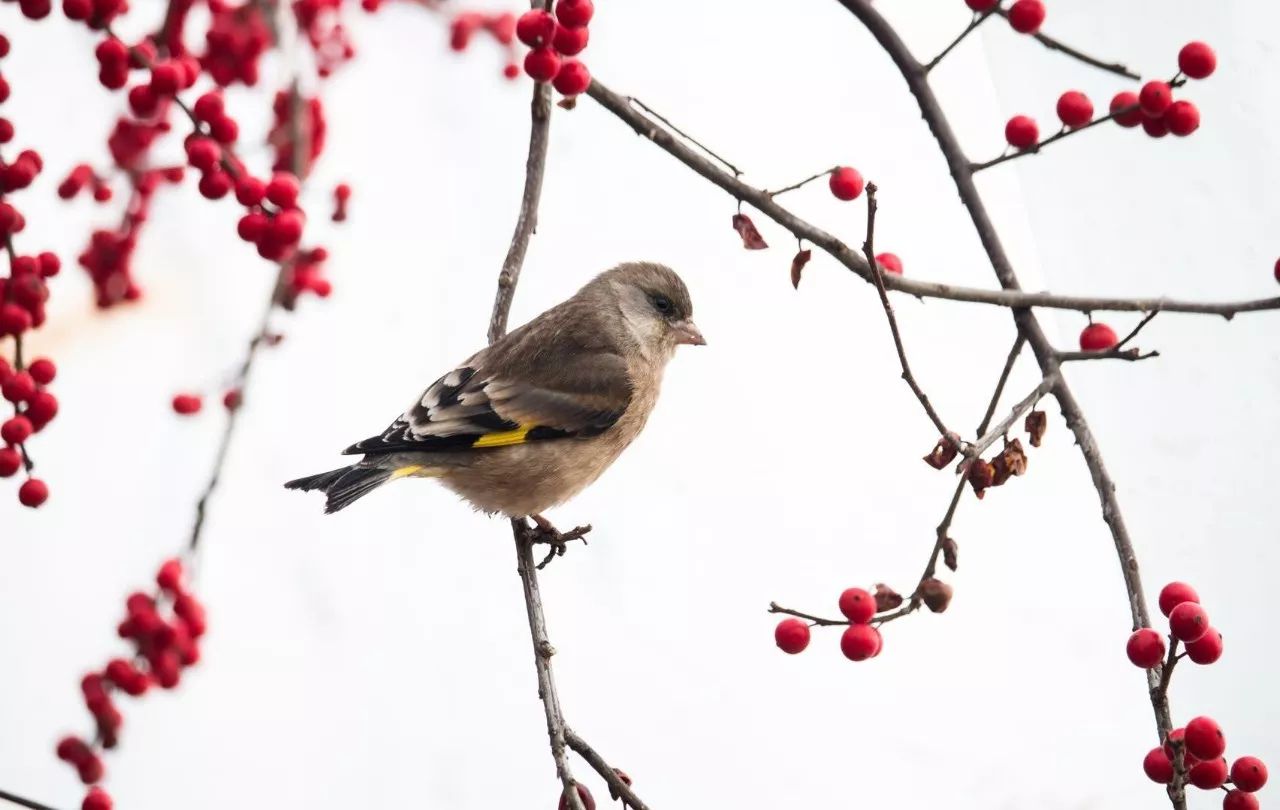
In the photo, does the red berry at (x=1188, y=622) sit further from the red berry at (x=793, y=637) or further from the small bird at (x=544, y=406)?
the small bird at (x=544, y=406)

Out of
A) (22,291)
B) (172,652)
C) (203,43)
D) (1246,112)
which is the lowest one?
(172,652)

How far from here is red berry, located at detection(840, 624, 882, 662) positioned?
86cm

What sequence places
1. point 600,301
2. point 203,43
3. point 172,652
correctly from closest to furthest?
point 172,652
point 203,43
point 600,301

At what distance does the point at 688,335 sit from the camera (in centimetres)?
160

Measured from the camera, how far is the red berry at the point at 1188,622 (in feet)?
2.54

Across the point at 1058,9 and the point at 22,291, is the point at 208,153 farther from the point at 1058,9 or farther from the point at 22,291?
the point at 1058,9

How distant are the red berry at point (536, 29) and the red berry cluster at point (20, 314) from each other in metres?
0.37

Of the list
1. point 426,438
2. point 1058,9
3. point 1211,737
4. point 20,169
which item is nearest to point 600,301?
point 426,438

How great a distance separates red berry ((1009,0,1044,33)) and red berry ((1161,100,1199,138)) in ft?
0.44

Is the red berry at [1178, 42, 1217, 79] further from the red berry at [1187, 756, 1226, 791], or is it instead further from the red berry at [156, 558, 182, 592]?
the red berry at [156, 558, 182, 592]

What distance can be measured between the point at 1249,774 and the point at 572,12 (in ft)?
2.48

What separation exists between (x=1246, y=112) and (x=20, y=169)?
1219 millimetres

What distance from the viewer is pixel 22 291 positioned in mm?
794

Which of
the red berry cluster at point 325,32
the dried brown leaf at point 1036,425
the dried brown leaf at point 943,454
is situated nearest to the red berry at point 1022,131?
the dried brown leaf at point 1036,425
